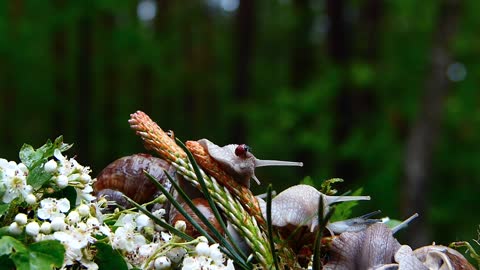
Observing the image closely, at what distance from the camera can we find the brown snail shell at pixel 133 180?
1.14 metres

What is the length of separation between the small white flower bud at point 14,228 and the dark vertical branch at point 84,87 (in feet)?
33.2

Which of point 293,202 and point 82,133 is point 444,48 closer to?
point 293,202

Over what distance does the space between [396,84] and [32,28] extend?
539cm

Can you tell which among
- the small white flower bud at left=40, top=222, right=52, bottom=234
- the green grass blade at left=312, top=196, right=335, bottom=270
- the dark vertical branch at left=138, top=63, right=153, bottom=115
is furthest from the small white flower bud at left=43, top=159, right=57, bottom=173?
the dark vertical branch at left=138, top=63, right=153, bottom=115

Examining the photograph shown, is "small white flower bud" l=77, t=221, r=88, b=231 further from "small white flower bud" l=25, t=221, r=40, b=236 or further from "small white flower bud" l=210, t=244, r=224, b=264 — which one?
"small white flower bud" l=210, t=244, r=224, b=264

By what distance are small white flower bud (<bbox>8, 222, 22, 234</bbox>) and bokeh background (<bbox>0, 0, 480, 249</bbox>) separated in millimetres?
4916

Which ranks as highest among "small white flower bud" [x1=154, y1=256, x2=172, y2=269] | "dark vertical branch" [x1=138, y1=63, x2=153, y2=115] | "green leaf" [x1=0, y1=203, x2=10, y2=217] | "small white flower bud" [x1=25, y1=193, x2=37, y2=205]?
"small white flower bud" [x1=25, y1=193, x2=37, y2=205]

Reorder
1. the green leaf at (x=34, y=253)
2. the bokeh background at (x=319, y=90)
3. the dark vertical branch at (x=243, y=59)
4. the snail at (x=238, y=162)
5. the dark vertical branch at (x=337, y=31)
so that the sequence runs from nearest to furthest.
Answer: the green leaf at (x=34, y=253) → the snail at (x=238, y=162) → the bokeh background at (x=319, y=90) → the dark vertical branch at (x=337, y=31) → the dark vertical branch at (x=243, y=59)

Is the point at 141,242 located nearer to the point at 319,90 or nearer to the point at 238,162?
the point at 238,162

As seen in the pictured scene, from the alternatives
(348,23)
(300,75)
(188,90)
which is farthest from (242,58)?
(188,90)

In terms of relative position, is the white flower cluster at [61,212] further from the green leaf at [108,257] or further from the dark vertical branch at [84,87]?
the dark vertical branch at [84,87]

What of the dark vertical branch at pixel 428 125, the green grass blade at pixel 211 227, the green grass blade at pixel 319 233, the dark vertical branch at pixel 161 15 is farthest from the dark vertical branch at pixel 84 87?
the green grass blade at pixel 319 233

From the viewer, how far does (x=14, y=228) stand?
881mm

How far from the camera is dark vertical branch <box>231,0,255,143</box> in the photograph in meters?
9.66
